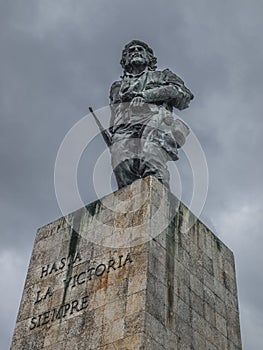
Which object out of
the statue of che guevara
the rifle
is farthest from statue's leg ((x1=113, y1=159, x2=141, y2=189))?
the rifle

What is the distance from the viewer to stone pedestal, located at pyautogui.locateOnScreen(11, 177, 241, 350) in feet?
32.3

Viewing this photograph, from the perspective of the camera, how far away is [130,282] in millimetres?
10109

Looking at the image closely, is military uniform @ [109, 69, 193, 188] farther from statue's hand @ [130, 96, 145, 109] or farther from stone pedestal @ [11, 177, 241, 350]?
stone pedestal @ [11, 177, 241, 350]

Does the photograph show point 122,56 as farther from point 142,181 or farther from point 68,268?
point 68,268

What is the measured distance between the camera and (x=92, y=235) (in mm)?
11664

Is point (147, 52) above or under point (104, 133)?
above

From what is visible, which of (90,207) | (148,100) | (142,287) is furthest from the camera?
(148,100)

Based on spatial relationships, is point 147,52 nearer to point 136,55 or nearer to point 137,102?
point 136,55

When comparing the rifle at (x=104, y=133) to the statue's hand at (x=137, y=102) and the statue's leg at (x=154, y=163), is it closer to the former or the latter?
the statue's hand at (x=137, y=102)

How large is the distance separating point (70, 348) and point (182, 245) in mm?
3064

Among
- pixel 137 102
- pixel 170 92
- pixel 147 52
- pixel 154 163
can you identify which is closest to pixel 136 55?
pixel 147 52

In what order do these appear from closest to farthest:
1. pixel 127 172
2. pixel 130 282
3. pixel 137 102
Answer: pixel 130 282
pixel 127 172
pixel 137 102

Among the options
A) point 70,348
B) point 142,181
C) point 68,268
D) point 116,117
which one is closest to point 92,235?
point 68,268

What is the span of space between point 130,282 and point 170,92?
220 inches
